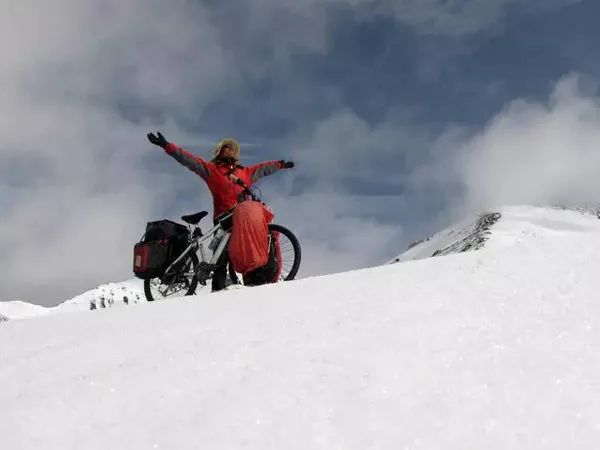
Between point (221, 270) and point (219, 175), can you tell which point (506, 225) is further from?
point (219, 175)

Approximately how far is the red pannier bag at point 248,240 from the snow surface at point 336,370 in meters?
1.75

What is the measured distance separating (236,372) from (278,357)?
33 cm

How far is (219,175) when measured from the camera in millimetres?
8766

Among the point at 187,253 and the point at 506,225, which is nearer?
the point at 187,253

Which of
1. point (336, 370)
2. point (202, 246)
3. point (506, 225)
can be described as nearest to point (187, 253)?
point (202, 246)

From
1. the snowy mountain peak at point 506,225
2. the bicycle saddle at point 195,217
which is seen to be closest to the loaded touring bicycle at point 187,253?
the bicycle saddle at point 195,217

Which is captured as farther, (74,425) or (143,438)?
(74,425)

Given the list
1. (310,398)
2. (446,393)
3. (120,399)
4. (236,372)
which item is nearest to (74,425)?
(120,399)

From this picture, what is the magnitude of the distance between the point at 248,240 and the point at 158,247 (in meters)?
1.69

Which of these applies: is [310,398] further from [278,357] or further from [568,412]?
[568,412]

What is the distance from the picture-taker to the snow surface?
3.20 meters

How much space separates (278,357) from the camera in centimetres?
422

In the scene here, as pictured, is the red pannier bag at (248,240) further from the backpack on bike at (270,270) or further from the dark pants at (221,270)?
the dark pants at (221,270)

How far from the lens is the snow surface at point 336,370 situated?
320 centimetres
